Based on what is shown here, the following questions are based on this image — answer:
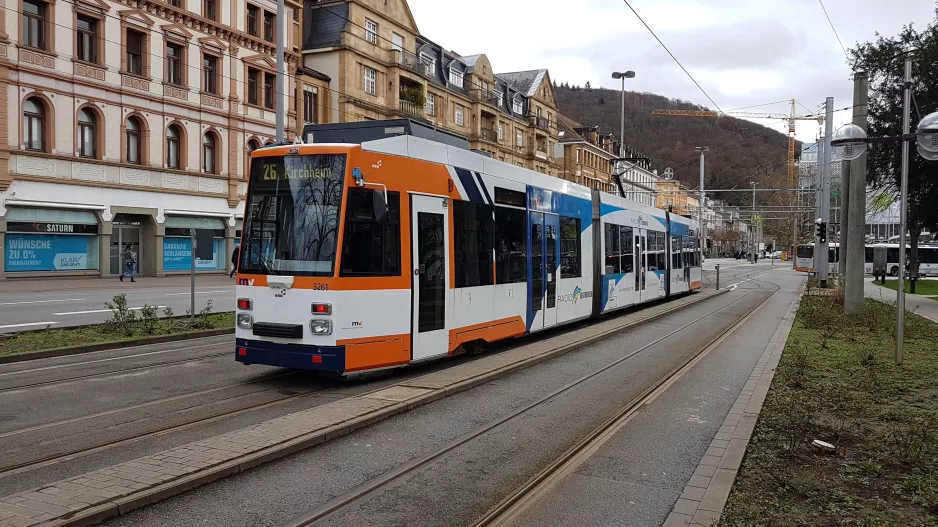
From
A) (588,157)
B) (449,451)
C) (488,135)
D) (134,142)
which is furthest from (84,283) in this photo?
(588,157)

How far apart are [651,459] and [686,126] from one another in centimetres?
6590

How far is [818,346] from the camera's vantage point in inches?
564

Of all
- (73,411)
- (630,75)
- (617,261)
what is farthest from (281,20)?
(630,75)

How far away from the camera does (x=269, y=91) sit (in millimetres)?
43719

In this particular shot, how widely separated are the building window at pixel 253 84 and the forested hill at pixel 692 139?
3181 centimetres

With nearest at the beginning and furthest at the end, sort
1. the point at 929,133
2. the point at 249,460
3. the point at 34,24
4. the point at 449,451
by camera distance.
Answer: the point at 249,460, the point at 449,451, the point at 929,133, the point at 34,24

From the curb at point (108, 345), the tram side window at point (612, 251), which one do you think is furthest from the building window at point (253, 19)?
the curb at point (108, 345)

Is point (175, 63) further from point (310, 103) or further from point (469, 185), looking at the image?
point (469, 185)

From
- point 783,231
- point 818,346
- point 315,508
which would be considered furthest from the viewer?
point 783,231

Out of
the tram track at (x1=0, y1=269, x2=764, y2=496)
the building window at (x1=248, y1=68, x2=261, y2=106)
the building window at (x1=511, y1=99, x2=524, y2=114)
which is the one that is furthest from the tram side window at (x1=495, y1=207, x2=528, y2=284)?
the building window at (x1=511, y1=99, x2=524, y2=114)

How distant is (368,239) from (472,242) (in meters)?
2.56

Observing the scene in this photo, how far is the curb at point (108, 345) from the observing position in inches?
456

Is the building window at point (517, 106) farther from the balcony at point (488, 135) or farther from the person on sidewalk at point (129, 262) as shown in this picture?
the person on sidewalk at point (129, 262)

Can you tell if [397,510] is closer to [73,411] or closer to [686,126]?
[73,411]
